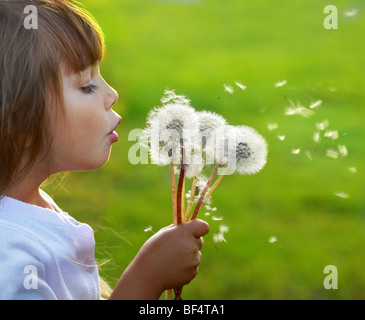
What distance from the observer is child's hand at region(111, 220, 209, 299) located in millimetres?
1160

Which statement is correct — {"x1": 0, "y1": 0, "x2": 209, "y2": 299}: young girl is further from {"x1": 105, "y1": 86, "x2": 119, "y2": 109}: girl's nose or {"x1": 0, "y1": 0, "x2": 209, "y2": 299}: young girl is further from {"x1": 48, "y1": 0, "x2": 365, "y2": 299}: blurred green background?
{"x1": 48, "y1": 0, "x2": 365, "y2": 299}: blurred green background

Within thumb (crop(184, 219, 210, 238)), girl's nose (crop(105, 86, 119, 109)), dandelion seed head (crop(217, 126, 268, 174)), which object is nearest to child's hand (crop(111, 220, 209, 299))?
thumb (crop(184, 219, 210, 238))

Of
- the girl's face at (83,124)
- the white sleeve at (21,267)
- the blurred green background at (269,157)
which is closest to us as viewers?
the white sleeve at (21,267)

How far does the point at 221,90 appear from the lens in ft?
14.5

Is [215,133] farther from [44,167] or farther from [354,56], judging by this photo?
[354,56]

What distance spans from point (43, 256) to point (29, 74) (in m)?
0.33

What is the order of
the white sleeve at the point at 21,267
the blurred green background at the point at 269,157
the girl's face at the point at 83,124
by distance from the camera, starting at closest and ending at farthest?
the white sleeve at the point at 21,267, the girl's face at the point at 83,124, the blurred green background at the point at 269,157

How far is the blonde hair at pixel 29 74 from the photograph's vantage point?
1120mm

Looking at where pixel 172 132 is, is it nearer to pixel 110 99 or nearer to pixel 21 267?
pixel 110 99

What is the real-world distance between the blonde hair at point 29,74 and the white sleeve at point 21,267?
0.37ft

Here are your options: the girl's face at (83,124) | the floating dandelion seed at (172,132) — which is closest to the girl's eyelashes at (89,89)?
the girl's face at (83,124)

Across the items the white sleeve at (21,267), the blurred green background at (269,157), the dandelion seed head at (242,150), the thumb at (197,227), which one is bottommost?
the white sleeve at (21,267)

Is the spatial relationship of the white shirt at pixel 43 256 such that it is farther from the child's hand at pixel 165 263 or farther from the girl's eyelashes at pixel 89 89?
the girl's eyelashes at pixel 89 89

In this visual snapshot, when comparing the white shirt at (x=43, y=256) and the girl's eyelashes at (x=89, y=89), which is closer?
the white shirt at (x=43, y=256)
